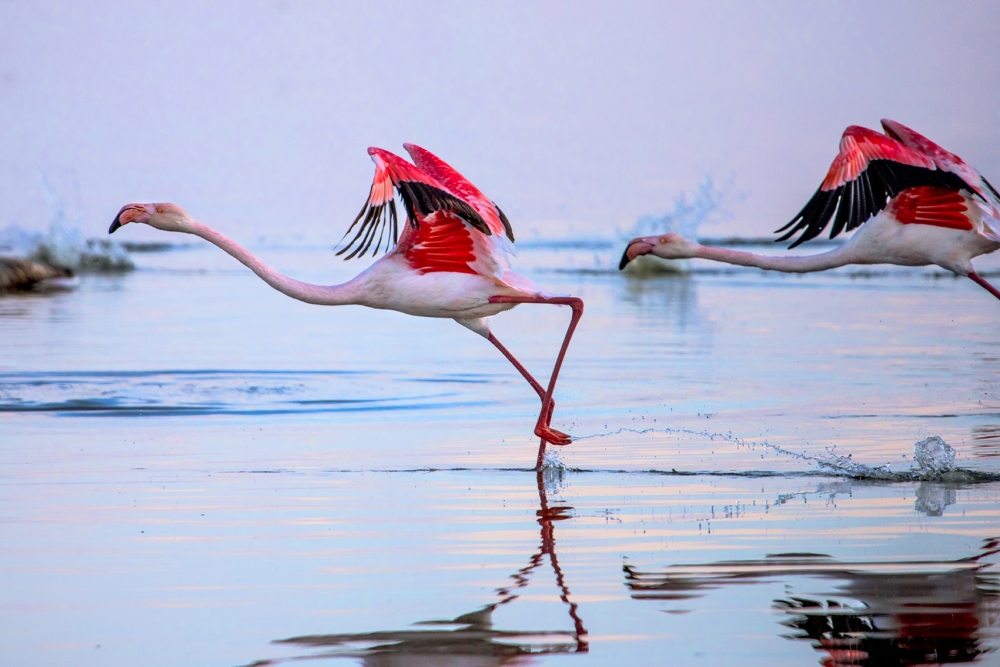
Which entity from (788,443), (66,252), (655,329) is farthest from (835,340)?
(66,252)

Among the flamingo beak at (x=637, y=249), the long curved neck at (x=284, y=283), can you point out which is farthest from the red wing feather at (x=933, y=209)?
the long curved neck at (x=284, y=283)

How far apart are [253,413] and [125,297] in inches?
531

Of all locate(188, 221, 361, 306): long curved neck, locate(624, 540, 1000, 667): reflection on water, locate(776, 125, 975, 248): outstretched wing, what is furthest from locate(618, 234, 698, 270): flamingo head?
locate(624, 540, 1000, 667): reflection on water

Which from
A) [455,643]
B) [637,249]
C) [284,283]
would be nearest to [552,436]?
[637,249]

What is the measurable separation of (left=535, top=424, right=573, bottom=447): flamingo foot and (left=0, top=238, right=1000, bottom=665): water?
0.39ft

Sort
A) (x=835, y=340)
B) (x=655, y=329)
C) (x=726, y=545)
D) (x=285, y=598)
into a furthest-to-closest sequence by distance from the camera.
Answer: (x=655, y=329) → (x=835, y=340) → (x=726, y=545) → (x=285, y=598)

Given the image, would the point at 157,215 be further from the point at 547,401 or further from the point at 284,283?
the point at 547,401

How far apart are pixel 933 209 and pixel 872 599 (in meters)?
5.28

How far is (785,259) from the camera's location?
9.40 metres

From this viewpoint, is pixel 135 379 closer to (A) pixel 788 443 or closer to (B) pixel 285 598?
(A) pixel 788 443

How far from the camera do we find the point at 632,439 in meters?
8.50

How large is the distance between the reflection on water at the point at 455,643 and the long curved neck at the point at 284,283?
4.07m

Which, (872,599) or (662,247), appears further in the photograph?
(662,247)

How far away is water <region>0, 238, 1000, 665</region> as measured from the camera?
4371mm
